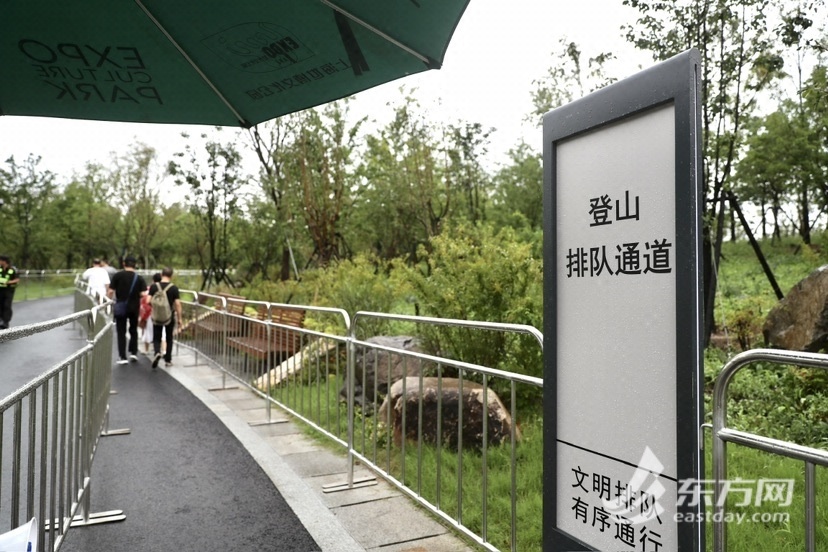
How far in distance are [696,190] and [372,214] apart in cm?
2701

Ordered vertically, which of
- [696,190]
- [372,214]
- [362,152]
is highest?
[362,152]

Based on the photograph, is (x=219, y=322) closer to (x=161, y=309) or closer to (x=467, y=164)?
(x=161, y=309)

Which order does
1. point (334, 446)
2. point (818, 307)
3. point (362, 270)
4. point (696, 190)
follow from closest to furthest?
point (696, 190) < point (334, 446) < point (818, 307) < point (362, 270)

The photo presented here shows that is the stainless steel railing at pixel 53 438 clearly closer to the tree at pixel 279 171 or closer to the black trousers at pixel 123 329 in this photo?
the black trousers at pixel 123 329

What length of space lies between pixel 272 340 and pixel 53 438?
4.39 meters

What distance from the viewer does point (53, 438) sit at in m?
2.93

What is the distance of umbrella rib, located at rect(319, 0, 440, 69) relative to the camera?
2658 millimetres

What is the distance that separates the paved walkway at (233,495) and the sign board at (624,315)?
5.53 feet

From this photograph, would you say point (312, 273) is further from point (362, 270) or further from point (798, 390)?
point (798, 390)

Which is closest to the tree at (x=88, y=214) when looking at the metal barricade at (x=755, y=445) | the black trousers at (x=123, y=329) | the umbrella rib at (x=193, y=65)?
the black trousers at (x=123, y=329)

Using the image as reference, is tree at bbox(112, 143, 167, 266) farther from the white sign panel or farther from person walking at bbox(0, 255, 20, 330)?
the white sign panel

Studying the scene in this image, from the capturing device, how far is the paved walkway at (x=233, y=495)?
3943mm

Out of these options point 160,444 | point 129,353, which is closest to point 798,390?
point 160,444

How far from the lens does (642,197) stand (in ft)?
6.79
